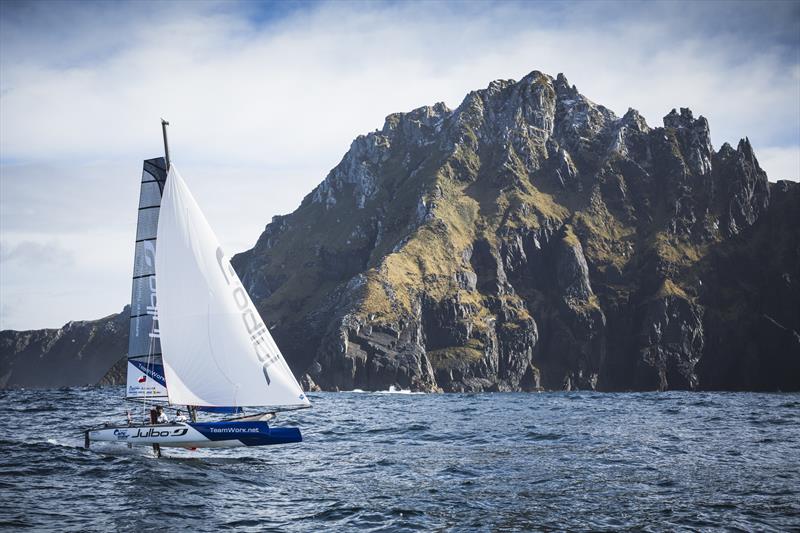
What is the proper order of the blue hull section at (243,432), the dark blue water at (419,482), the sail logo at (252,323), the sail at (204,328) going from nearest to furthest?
the dark blue water at (419,482) < the blue hull section at (243,432) < the sail at (204,328) < the sail logo at (252,323)

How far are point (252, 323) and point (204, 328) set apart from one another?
6.78ft

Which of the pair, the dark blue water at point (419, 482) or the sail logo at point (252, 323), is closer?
the dark blue water at point (419, 482)

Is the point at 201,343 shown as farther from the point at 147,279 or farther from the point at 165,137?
the point at 165,137

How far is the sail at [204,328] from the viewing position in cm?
2984

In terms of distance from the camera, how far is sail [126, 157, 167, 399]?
31.2 metres

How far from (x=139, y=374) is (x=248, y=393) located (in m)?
5.59

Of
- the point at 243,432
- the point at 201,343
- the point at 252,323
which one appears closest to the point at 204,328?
the point at 201,343

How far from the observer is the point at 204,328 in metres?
30.1

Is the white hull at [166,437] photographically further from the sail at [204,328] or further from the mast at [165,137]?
the mast at [165,137]

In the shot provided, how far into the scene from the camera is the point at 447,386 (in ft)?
653

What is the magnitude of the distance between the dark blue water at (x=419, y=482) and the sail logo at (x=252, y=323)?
4.64 meters

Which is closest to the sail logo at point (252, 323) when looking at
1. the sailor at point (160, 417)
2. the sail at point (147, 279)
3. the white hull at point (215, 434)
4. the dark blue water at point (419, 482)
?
the white hull at point (215, 434)

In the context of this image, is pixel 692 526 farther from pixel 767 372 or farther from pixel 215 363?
pixel 767 372

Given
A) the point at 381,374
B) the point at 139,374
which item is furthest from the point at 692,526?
the point at 381,374
